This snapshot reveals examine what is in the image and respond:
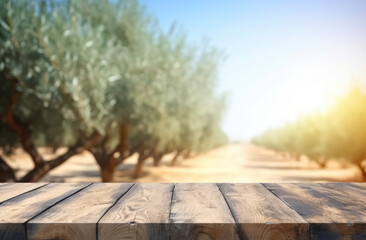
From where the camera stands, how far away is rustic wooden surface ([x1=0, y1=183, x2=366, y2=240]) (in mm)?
1599

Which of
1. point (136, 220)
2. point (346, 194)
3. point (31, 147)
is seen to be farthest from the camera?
point (31, 147)

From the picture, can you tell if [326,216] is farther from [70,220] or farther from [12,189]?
[12,189]

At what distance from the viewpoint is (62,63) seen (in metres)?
7.98

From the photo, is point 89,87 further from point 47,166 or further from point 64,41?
point 47,166

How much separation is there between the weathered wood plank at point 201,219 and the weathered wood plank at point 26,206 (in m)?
0.71

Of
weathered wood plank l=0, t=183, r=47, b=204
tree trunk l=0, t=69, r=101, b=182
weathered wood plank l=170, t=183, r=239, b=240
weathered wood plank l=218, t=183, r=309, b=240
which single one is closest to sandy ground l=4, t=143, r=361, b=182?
tree trunk l=0, t=69, r=101, b=182

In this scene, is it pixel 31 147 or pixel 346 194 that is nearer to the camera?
pixel 346 194

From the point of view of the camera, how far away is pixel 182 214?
174 centimetres

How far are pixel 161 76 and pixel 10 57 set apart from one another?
421 cm

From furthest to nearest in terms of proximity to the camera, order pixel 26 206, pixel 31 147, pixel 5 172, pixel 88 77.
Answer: pixel 31 147
pixel 5 172
pixel 88 77
pixel 26 206

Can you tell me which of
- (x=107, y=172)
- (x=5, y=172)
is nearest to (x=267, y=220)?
(x=5, y=172)

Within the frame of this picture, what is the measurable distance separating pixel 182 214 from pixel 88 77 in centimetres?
717

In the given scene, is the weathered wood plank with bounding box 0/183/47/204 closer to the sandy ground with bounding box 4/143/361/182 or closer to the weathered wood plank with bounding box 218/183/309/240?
the weathered wood plank with bounding box 218/183/309/240

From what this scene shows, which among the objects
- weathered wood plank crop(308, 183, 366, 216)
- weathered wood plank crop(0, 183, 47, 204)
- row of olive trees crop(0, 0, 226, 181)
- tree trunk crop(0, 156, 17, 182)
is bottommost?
tree trunk crop(0, 156, 17, 182)
